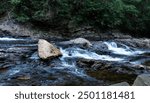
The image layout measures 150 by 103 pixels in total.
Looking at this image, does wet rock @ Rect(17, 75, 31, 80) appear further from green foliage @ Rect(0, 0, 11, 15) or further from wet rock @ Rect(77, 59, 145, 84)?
green foliage @ Rect(0, 0, 11, 15)

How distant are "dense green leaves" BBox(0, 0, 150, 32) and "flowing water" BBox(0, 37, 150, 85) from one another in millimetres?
6154

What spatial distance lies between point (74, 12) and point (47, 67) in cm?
1001

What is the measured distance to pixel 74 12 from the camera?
18875mm

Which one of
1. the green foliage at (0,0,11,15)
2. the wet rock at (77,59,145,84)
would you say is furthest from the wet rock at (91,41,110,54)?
the green foliage at (0,0,11,15)

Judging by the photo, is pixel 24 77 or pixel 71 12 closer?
pixel 24 77

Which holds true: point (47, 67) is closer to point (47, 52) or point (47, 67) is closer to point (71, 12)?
point (47, 52)

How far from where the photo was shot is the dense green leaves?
58.5 feet

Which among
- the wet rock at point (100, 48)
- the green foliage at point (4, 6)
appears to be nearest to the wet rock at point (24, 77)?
the wet rock at point (100, 48)

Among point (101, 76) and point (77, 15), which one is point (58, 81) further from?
point (77, 15)

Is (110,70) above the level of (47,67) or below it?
below

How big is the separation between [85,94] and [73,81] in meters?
3.54

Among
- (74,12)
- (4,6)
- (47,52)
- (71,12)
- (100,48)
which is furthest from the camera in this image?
(74,12)

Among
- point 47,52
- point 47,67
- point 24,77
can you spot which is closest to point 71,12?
point 47,52

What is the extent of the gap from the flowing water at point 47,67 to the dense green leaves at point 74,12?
6.15 meters
